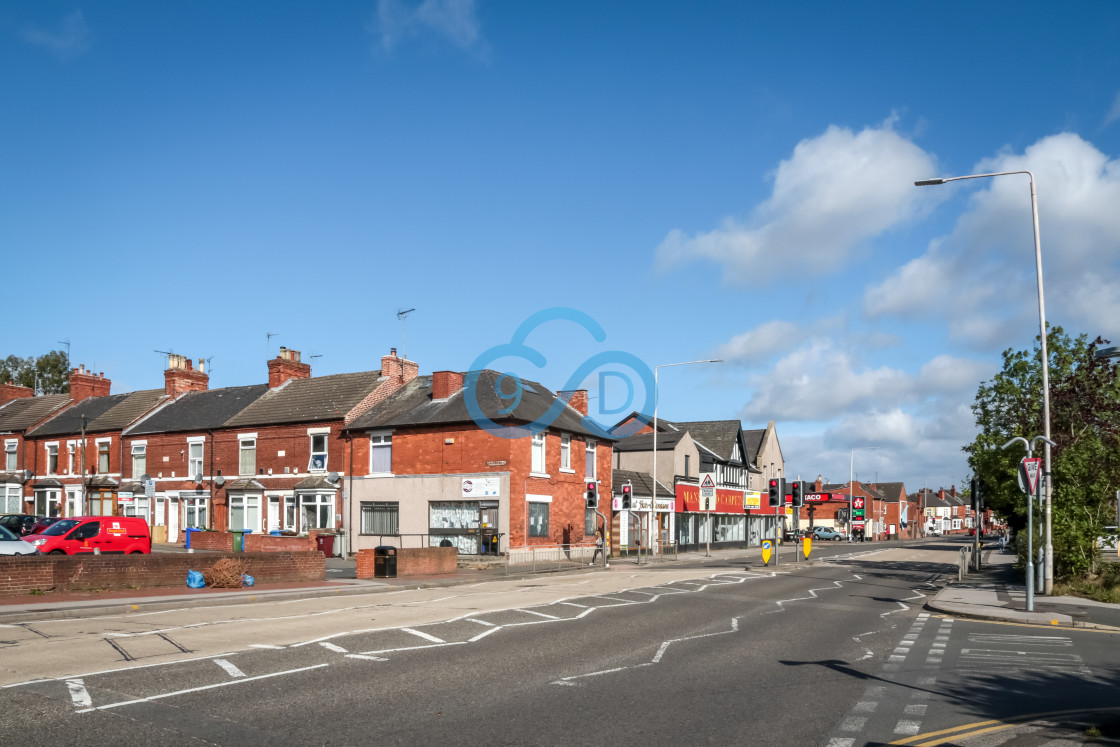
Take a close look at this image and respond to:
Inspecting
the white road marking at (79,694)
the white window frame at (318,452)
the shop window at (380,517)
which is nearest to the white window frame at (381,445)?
the shop window at (380,517)

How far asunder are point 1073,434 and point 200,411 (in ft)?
139

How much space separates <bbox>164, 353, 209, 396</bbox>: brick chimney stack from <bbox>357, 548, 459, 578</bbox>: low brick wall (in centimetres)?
2931

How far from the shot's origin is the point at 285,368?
51.1 meters

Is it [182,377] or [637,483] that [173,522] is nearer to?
[182,377]

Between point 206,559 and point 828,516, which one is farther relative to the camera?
point 828,516

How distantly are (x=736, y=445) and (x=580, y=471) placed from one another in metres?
28.9

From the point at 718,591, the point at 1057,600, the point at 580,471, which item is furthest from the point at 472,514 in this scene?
the point at 1057,600

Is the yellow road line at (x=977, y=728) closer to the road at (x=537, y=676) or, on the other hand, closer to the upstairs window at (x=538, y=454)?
the road at (x=537, y=676)

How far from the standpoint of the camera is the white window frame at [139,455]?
51.2 meters

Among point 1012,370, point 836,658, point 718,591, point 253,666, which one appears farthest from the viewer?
point 1012,370

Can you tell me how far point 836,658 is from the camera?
45.0 ft

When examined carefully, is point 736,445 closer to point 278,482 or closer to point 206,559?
point 278,482

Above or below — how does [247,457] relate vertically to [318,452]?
below

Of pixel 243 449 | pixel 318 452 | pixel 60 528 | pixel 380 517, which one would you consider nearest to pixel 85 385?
pixel 243 449
